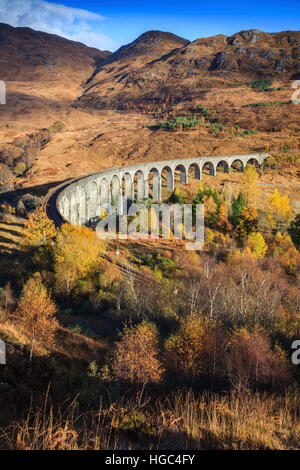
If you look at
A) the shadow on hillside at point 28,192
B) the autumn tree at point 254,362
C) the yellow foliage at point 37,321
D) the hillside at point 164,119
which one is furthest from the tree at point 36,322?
the hillside at point 164,119

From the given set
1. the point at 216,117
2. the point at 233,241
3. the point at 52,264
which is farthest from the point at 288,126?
the point at 52,264

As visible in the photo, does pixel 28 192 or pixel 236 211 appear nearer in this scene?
pixel 236 211

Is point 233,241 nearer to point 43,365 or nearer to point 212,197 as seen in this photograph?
point 212,197

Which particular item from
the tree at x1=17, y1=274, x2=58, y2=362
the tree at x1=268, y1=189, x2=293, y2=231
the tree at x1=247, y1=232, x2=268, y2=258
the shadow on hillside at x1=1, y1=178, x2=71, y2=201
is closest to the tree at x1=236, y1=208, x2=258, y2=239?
the tree at x1=247, y1=232, x2=268, y2=258

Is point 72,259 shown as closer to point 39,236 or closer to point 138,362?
point 39,236

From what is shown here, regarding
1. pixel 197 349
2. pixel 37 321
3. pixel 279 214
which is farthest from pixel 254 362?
pixel 279 214

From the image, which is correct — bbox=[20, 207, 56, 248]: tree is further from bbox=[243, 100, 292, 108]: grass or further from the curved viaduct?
bbox=[243, 100, 292, 108]: grass
